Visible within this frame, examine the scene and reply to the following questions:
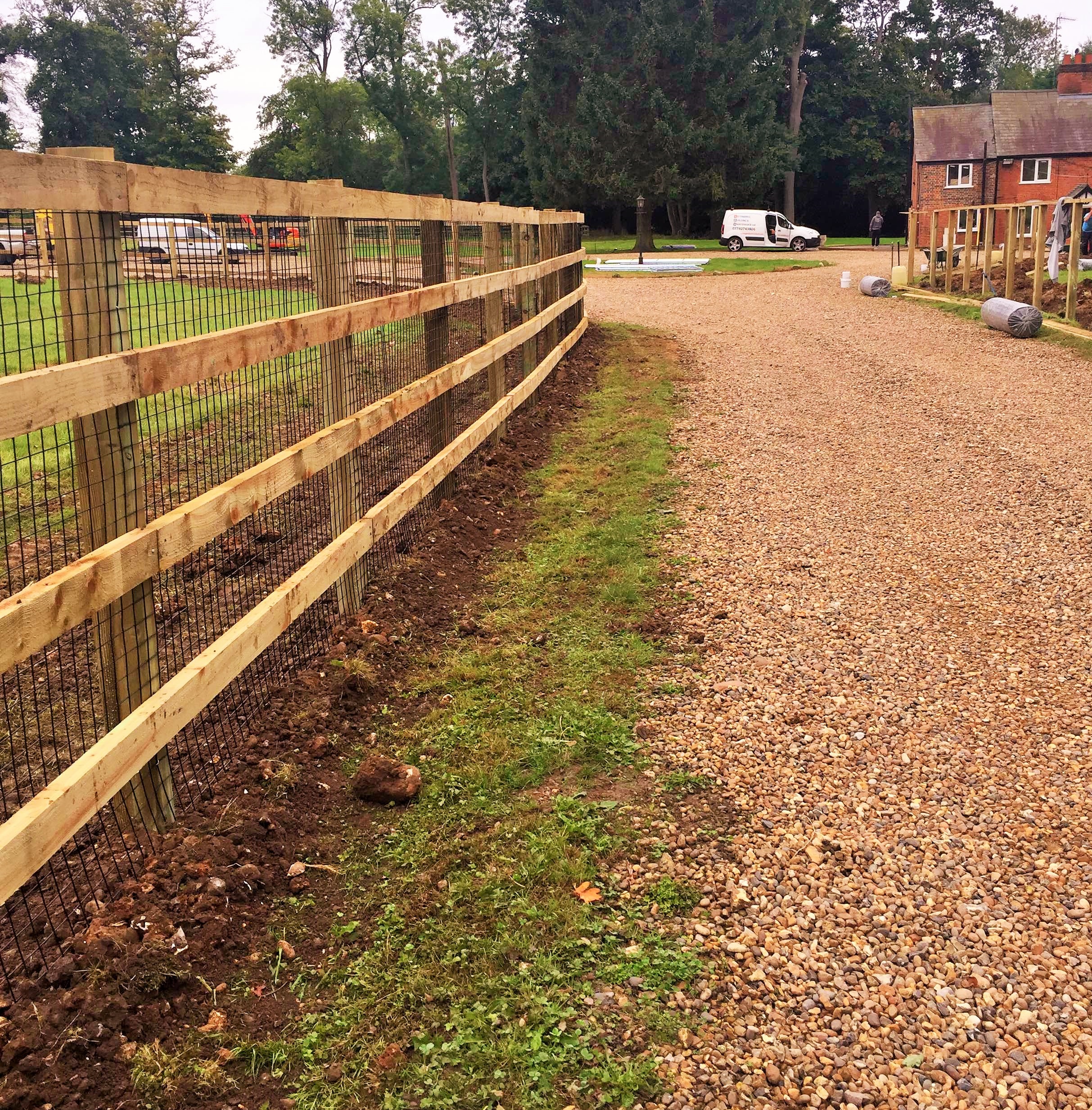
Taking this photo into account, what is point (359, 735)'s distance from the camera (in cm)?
481

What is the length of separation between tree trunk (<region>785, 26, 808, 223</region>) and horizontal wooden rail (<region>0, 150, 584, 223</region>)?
57323 mm

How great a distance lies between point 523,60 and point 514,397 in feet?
182

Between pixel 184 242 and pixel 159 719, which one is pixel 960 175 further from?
pixel 159 719

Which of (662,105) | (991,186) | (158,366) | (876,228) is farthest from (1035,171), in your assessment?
(158,366)

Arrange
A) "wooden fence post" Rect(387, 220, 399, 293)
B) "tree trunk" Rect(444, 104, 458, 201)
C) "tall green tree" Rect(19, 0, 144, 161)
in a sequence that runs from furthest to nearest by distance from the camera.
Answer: "tree trunk" Rect(444, 104, 458, 201) → "tall green tree" Rect(19, 0, 144, 161) → "wooden fence post" Rect(387, 220, 399, 293)

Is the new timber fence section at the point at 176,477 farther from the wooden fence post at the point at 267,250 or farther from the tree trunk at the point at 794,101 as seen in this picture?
the tree trunk at the point at 794,101

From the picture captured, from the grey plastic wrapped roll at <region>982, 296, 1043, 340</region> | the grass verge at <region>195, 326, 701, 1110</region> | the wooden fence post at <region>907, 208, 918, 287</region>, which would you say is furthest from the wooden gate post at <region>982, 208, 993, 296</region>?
the grass verge at <region>195, 326, 701, 1110</region>

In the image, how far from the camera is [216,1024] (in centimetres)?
306

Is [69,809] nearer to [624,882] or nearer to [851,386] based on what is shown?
[624,882]

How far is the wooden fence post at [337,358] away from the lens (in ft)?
17.4

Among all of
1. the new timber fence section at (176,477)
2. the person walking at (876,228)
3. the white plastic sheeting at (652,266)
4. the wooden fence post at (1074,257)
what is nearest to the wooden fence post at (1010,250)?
the wooden fence post at (1074,257)

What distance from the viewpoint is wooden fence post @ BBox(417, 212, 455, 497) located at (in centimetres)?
750

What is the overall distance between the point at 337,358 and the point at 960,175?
49.1 metres

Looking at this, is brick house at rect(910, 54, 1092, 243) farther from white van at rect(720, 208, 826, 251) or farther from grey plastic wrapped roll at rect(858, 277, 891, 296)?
grey plastic wrapped roll at rect(858, 277, 891, 296)
